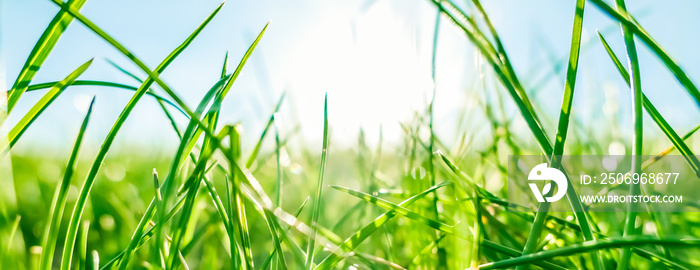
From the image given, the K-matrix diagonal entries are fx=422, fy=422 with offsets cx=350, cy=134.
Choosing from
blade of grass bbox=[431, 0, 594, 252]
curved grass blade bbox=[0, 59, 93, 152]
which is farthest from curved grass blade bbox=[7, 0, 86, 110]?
blade of grass bbox=[431, 0, 594, 252]

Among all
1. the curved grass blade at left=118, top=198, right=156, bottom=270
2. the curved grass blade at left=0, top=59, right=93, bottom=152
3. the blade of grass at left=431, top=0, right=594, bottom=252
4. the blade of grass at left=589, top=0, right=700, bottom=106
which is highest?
the blade of grass at left=589, top=0, right=700, bottom=106

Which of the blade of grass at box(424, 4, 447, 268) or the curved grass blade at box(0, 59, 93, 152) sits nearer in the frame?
the curved grass blade at box(0, 59, 93, 152)

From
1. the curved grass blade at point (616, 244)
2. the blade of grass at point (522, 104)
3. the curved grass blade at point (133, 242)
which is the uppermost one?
the blade of grass at point (522, 104)

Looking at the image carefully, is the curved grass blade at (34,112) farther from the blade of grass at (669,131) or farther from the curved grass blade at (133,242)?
the blade of grass at (669,131)

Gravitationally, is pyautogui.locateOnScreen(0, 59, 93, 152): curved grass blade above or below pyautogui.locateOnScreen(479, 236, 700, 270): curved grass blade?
below

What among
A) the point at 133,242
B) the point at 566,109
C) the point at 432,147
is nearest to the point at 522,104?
the point at 566,109

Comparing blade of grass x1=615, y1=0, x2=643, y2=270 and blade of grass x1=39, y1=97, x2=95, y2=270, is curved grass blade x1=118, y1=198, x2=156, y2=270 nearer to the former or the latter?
blade of grass x1=39, y1=97, x2=95, y2=270

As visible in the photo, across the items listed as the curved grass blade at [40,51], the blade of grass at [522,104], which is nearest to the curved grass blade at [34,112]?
the curved grass blade at [40,51]

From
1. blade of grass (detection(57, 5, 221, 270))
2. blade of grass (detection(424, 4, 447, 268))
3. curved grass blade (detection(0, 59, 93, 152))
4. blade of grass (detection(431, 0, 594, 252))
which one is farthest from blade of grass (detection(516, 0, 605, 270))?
curved grass blade (detection(0, 59, 93, 152))

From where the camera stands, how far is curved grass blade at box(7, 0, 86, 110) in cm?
30

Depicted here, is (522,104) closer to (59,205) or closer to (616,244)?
(616,244)

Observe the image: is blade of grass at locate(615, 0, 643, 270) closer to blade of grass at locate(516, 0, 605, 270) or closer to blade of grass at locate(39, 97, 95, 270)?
blade of grass at locate(516, 0, 605, 270)

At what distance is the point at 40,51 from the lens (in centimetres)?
31

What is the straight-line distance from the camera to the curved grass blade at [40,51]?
0.98 feet
